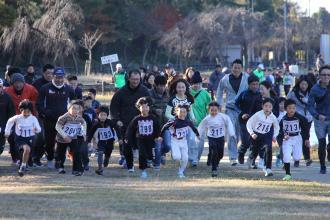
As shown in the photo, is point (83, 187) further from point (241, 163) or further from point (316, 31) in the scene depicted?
point (316, 31)

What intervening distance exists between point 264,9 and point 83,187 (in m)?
86.3

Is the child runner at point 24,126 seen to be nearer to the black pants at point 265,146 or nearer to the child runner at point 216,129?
the child runner at point 216,129

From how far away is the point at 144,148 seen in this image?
12969 mm

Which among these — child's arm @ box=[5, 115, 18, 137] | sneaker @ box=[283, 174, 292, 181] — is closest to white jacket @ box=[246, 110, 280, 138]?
sneaker @ box=[283, 174, 292, 181]

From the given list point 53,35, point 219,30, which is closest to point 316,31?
point 219,30

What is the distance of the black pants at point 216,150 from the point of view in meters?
13.0

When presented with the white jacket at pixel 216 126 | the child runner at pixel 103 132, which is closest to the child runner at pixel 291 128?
the white jacket at pixel 216 126

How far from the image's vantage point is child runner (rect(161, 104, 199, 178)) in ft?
42.3

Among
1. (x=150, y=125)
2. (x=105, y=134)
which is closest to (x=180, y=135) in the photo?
(x=150, y=125)

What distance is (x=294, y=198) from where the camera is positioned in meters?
10.2

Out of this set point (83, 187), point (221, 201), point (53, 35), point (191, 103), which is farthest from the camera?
point (53, 35)

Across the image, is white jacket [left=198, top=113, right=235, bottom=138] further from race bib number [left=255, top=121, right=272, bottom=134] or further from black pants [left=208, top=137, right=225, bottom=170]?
race bib number [left=255, top=121, right=272, bottom=134]

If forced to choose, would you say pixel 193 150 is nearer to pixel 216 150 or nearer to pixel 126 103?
pixel 216 150

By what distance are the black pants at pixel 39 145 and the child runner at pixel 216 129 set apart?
2901mm
